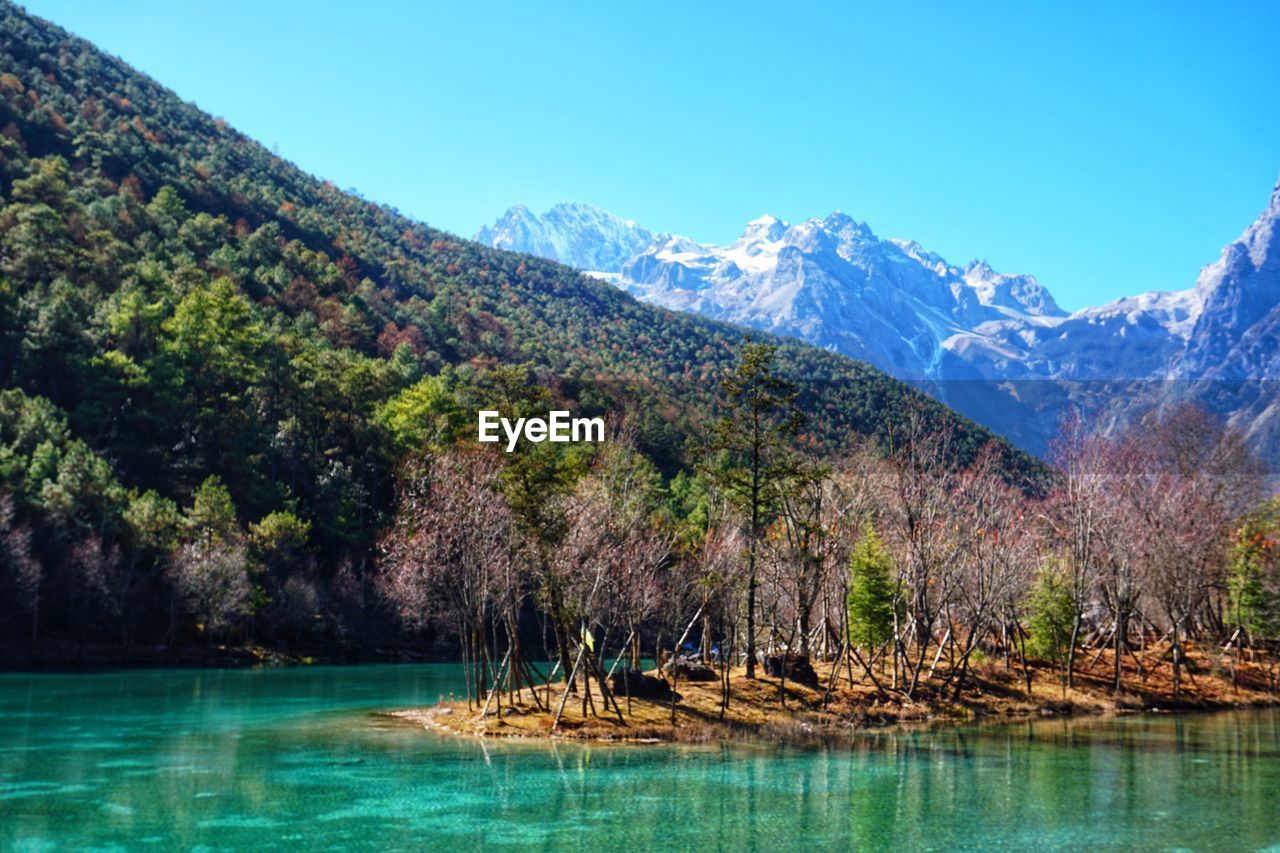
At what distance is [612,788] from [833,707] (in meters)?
16.4

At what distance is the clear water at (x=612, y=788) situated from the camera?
23.0 metres

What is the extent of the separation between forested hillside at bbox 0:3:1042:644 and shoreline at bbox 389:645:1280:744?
13.0 metres

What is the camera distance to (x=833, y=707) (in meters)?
42.2

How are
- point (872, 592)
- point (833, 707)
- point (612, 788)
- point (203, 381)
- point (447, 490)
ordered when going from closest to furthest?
point (612, 788), point (447, 490), point (833, 707), point (872, 592), point (203, 381)

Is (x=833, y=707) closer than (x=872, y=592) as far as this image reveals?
Yes

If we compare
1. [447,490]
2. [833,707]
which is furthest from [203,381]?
[833,707]

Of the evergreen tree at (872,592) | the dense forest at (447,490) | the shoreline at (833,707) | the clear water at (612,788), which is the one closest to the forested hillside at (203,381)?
the dense forest at (447,490)

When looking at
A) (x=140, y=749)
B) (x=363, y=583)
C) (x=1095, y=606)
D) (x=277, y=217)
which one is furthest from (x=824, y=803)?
(x=277, y=217)

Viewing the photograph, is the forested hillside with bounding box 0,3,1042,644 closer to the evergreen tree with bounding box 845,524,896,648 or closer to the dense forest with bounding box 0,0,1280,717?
the dense forest with bounding box 0,0,1280,717

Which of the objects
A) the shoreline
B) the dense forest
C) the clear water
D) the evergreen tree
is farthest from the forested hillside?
the clear water

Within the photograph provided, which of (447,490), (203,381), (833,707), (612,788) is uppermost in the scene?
(203,381)

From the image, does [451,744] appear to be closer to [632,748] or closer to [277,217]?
[632,748]

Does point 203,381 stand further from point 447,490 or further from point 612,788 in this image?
point 612,788

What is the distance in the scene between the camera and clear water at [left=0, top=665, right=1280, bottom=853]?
23.0 meters
